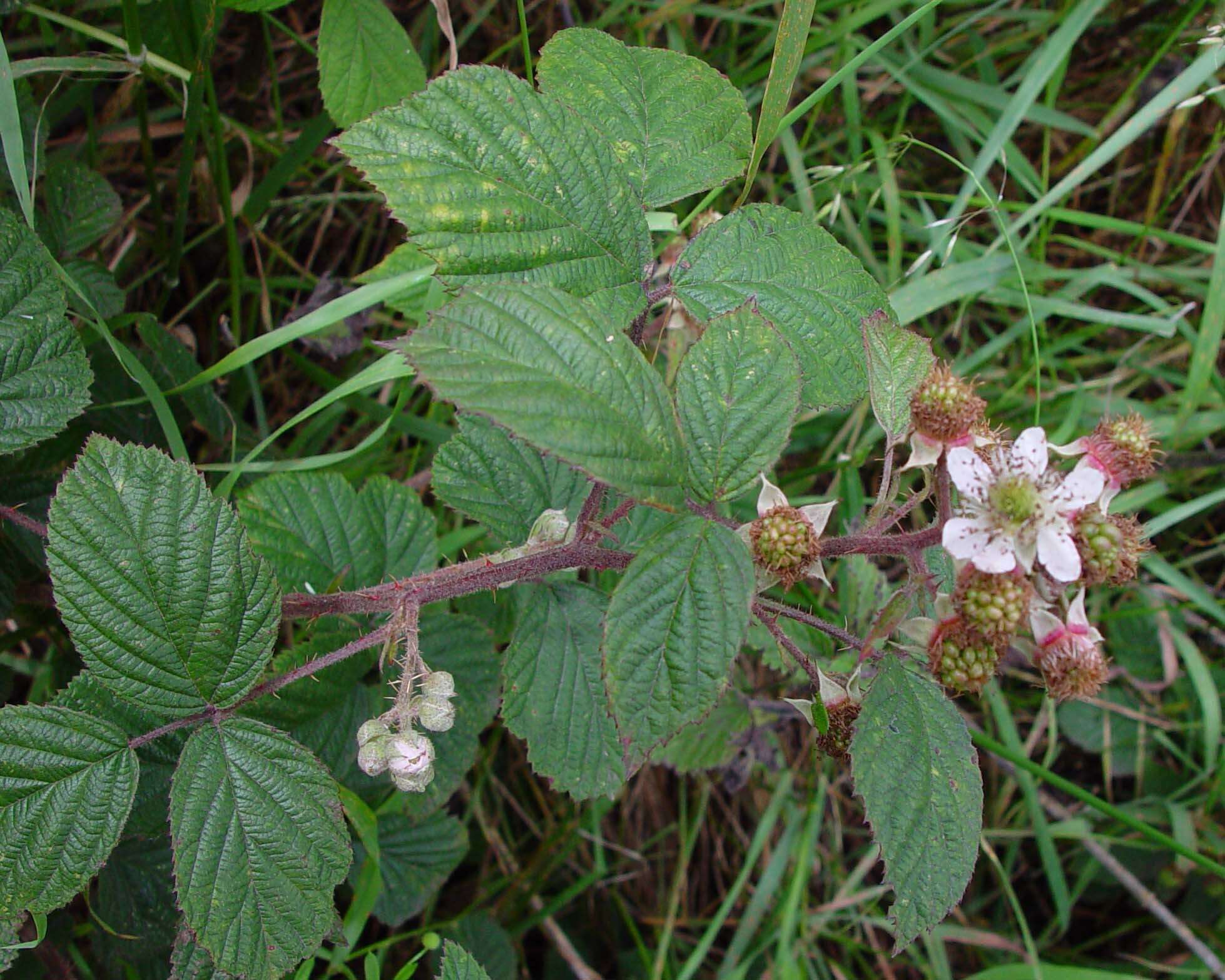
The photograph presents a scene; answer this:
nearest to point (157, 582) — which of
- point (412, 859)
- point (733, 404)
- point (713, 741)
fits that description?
point (733, 404)

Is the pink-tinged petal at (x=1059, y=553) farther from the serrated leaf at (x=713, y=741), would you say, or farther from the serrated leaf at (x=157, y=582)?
the serrated leaf at (x=713, y=741)

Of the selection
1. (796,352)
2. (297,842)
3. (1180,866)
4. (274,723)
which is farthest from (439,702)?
(1180,866)

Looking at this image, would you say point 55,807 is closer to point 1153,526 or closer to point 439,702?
point 439,702

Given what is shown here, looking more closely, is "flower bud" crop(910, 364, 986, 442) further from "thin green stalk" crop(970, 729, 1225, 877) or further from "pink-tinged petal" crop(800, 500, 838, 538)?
"thin green stalk" crop(970, 729, 1225, 877)

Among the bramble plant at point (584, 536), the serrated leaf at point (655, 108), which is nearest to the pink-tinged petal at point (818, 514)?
the bramble plant at point (584, 536)

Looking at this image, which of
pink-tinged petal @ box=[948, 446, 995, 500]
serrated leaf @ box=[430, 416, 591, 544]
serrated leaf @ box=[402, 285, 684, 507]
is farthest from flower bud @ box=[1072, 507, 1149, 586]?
serrated leaf @ box=[430, 416, 591, 544]

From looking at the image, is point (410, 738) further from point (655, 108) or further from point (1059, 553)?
point (655, 108)
